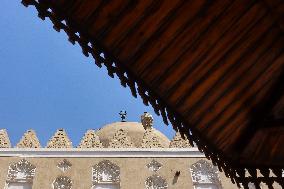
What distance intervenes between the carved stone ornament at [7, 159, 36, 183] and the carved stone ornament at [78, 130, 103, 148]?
1.82 m

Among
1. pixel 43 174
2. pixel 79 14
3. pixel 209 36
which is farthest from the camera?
pixel 43 174

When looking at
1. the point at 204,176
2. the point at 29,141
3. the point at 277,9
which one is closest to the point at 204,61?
the point at 277,9

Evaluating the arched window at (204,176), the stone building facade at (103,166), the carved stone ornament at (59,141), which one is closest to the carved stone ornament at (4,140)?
the stone building facade at (103,166)

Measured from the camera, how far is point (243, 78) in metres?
2.67

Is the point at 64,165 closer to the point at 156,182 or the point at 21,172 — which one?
the point at 21,172

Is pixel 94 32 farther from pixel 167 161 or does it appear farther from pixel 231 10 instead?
pixel 167 161

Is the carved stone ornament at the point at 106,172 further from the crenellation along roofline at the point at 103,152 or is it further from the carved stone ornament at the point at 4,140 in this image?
the carved stone ornament at the point at 4,140

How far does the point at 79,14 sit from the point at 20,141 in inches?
446

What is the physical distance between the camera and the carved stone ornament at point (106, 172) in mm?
11609

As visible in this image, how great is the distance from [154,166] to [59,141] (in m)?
3.52

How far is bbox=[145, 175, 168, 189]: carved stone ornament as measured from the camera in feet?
37.5

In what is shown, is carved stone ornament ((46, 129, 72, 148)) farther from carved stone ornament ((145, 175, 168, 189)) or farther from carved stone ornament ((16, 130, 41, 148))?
carved stone ornament ((145, 175, 168, 189))

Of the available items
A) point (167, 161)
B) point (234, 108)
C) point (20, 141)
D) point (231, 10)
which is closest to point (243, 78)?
point (234, 108)

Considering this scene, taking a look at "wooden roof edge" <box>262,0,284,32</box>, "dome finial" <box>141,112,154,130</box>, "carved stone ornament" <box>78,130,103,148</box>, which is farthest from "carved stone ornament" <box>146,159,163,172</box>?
"wooden roof edge" <box>262,0,284,32</box>
